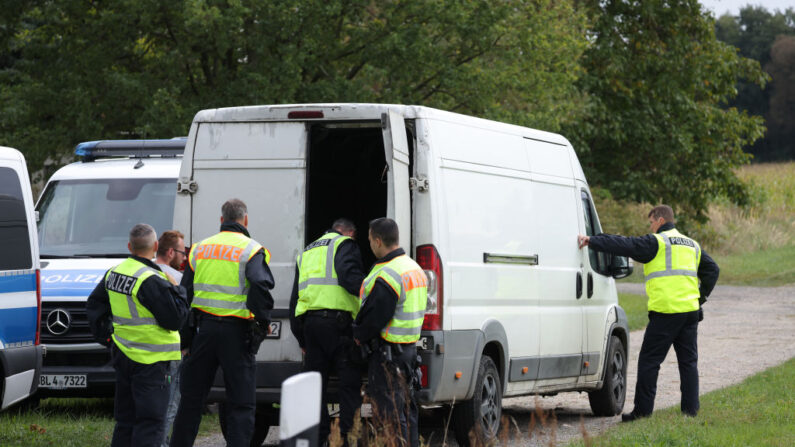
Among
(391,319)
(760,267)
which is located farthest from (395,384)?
(760,267)

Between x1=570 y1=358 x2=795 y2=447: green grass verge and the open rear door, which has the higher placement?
the open rear door

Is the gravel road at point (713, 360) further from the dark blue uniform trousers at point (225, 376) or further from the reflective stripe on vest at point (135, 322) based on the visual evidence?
the reflective stripe on vest at point (135, 322)

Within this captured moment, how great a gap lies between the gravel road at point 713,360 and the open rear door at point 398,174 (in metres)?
1.54

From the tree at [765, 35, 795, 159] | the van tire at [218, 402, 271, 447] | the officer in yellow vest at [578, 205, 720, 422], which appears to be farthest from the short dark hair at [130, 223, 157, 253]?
the tree at [765, 35, 795, 159]

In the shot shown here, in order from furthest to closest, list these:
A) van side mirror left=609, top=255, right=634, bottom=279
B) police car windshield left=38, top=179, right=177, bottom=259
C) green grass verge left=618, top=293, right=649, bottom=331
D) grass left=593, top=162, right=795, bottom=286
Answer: grass left=593, top=162, right=795, bottom=286 → green grass verge left=618, top=293, right=649, bottom=331 → police car windshield left=38, top=179, right=177, bottom=259 → van side mirror left=609, top=255, right=634, bottom=279

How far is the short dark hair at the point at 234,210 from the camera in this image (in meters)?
7.77

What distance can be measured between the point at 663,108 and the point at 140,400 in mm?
27707

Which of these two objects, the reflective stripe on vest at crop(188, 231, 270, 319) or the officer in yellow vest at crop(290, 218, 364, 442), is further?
the officer in yellow vest at crop(290, 218, 364, 442)

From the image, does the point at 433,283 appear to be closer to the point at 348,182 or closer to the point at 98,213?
the point at 348,182

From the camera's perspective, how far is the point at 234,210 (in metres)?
7.76

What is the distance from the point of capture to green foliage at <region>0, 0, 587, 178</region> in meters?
17.5

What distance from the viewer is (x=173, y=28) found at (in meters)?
17.9

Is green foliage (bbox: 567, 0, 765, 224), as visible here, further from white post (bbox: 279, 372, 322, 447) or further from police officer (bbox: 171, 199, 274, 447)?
white post (bbox: 279, 372, 322, 447)

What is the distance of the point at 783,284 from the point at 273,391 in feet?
84.0
